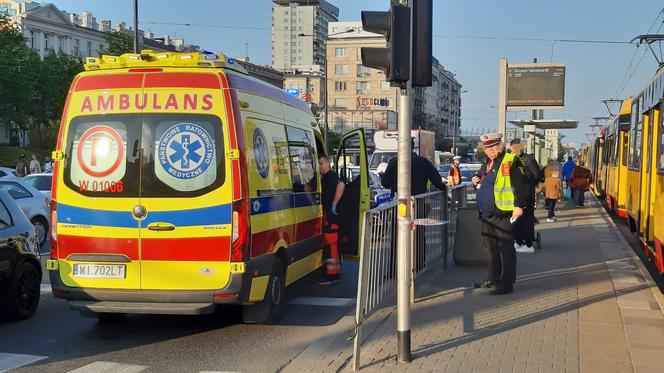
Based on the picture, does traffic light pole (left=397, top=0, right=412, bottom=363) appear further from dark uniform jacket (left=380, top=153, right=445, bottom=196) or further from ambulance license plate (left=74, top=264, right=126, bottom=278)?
dark uniform jacket (left=380, top=153, right=445, bottom=196)

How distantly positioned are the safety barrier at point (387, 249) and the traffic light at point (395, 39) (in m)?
1.13

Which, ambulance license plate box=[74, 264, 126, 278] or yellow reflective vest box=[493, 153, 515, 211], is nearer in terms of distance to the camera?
ambulance license plate box=[74, 264, 126, 278]

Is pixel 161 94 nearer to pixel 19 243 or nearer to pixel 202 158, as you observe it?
pixel 202 158

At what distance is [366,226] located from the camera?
210 inches

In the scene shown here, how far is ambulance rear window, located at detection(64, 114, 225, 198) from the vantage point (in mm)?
6234

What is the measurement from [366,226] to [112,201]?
245 centimetres

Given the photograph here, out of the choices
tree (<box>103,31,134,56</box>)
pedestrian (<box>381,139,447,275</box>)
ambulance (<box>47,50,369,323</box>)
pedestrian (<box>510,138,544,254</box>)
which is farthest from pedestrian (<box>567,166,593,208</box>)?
tree (<box>103,31,134,56</box>)

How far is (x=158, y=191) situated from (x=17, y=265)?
82.0 inches

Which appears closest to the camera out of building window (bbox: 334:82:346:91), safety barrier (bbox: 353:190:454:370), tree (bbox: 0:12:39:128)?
safety barrier (bbox: 353:190:454:370)

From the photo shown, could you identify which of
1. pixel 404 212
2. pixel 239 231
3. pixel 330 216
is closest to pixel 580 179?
pixel 330 216

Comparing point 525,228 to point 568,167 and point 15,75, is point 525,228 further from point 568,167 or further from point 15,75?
point 15,75

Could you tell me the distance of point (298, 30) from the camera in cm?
16362

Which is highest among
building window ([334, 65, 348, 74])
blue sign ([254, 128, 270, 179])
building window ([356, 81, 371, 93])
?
building window ([334, 65, 348, 74])

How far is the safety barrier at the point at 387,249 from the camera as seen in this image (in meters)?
5.35
